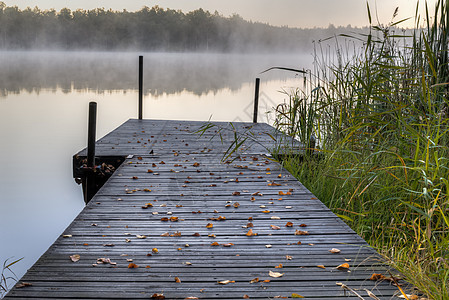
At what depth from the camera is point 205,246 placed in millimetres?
2445

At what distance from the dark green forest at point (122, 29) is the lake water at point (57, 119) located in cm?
2627

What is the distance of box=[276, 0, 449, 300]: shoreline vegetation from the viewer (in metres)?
2.39

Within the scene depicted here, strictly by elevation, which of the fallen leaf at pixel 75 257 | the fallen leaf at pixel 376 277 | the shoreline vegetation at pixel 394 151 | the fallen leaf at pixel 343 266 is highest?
the shoreline vegetation at pixel 394 151

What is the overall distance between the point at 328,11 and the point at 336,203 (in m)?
23.7

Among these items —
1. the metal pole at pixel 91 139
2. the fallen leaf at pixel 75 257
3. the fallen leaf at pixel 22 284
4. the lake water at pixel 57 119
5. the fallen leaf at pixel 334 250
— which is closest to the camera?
the fallen leaf at pixel 22 284

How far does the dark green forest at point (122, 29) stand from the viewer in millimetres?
49188

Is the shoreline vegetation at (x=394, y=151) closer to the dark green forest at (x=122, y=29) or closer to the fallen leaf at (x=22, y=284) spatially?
the fallen leaf at (x=22, y=284)

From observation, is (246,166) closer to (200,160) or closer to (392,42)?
(200,160)

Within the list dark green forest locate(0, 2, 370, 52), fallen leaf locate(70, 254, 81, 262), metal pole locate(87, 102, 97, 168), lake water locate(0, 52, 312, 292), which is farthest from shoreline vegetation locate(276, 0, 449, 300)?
dark green forest locate(0, 2, 370, 52)

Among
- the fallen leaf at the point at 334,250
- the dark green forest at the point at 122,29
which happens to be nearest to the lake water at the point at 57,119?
the fallen leaf at the point at 334,250

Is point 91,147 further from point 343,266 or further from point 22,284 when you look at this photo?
point 343,266

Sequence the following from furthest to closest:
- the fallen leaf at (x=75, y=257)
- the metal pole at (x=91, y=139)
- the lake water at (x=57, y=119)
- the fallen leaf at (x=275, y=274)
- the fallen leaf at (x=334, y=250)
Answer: the lake water at (x=57, y=119) < the metal pole at (x=91, y=139) < the fallen leaf at (x=334, y=250) < the fallen leaf at (x=75, y=257) < the fallen leaf at (x=275, y=274)

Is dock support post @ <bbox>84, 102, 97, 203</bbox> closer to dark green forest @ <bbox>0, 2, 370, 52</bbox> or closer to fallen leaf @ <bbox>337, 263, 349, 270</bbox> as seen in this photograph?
fallen leaf @ <bbox>337, 263, 349, 270</bbox>

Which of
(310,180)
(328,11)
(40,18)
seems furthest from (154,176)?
(40,18)
